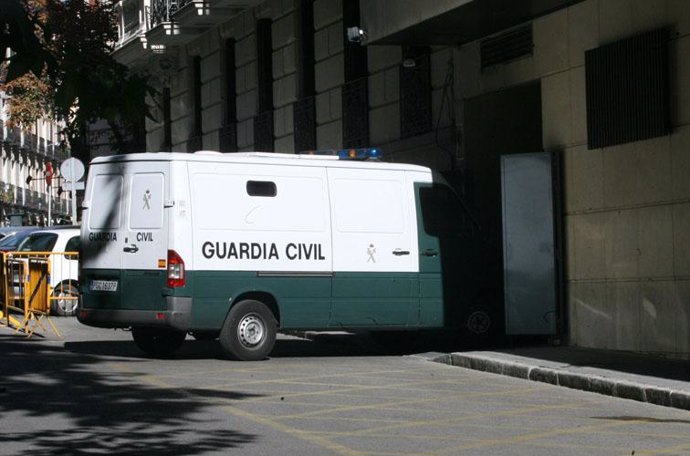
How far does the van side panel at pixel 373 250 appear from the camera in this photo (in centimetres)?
1647

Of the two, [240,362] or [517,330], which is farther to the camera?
[517,330]

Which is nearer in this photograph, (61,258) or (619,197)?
(619,197)

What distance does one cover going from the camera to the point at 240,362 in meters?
15.9

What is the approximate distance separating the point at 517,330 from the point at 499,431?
23.8ft

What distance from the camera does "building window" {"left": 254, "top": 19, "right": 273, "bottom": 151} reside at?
28547 millimetres

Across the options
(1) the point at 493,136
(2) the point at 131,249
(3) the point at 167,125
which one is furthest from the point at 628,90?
(3) the point at 167,125

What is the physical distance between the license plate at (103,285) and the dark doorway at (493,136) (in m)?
6.00

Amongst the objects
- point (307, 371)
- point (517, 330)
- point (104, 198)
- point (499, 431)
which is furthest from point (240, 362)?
point (499, 431)

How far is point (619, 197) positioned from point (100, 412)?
291 inches

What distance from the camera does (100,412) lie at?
11.1 m

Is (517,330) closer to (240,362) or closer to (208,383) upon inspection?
(240,362)

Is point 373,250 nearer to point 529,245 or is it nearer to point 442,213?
point 442,213

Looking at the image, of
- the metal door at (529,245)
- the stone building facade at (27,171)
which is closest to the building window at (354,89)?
the metal door at (529,245)

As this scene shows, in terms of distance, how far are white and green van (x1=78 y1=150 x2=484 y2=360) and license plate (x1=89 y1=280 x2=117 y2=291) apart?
0.07ft
